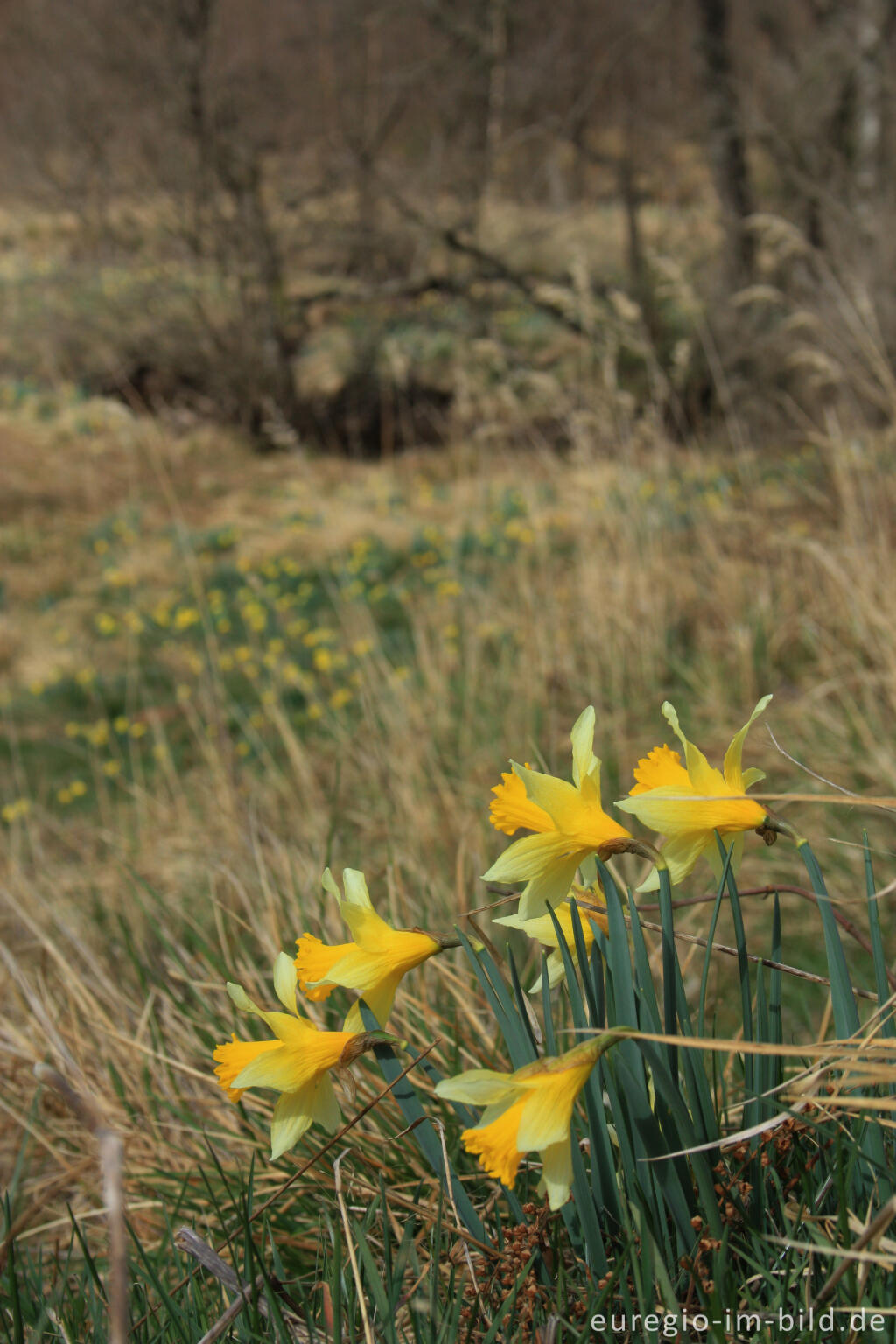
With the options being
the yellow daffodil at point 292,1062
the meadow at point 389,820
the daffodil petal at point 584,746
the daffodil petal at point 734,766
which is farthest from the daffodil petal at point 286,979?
the daffodil petal at point 734,766

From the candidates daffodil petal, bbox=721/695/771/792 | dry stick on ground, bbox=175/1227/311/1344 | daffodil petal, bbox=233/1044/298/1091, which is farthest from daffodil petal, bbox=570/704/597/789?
dry stick on ground, bbox=175/1227/311/1344

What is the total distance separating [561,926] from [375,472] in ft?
24.6

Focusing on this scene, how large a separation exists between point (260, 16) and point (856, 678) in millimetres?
12784

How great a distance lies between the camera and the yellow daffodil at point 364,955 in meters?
0.83

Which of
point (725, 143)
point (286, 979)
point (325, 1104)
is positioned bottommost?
point (325, 1104)

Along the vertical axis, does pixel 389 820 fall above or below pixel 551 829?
below

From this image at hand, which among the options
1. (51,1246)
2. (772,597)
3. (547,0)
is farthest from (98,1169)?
(547,0)

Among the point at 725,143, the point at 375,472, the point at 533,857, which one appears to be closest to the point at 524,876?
the point at 533,857

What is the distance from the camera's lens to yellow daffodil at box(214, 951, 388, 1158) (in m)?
0.82

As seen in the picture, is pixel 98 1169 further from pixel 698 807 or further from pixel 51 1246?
pixel 698 807

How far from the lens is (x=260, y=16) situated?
12219mm

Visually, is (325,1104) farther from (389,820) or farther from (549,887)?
(389,820)

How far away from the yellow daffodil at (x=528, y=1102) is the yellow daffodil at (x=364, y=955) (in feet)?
0.46

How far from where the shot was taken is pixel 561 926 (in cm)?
88
